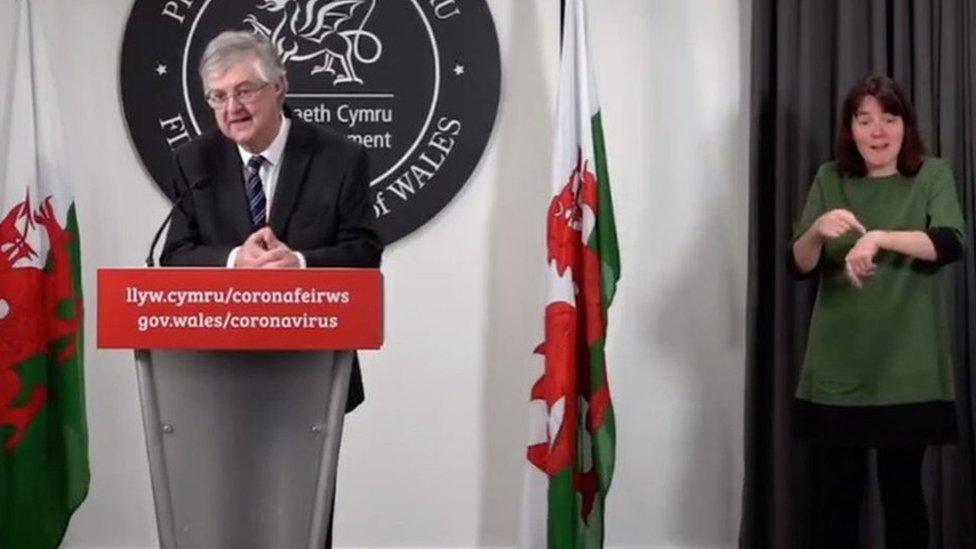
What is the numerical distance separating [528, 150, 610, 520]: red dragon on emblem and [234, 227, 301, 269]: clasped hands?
4.63 ft

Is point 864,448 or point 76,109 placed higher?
point 76,109

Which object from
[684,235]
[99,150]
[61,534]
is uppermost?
[99,150]

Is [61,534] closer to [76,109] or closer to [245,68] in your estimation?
[76,109]

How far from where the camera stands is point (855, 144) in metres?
2.93

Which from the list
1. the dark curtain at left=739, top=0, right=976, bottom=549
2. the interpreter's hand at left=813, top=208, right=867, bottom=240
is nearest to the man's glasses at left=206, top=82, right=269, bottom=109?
the interpreter's hand at left=813, top=208, right=867, bottom=240

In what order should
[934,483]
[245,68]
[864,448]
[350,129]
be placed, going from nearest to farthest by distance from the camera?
[245,68] → [864,448] → [934,483] → [350,129]

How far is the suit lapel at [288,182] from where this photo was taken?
2.24 metres

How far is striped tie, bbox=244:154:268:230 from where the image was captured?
7.35 feet

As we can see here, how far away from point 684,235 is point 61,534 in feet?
6.40

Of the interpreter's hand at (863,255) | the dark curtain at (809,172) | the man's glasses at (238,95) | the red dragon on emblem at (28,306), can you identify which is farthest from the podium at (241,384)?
the dark curtain at (809,172)

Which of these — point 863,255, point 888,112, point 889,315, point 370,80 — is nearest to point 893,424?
point 889,315

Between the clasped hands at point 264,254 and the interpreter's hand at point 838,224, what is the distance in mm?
1338

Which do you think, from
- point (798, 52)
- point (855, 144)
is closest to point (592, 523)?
point (855, 144)

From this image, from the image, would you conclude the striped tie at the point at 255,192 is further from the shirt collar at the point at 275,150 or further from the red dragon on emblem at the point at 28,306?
the red dragon on emblem at the point at 28,306
